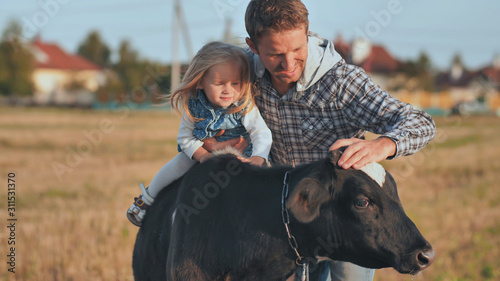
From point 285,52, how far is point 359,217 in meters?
1.24

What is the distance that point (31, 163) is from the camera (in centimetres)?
1767

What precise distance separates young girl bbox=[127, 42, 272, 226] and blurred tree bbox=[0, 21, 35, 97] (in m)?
53.9

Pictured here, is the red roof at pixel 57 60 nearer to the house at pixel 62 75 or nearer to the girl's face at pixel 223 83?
the house at pixel 62 75

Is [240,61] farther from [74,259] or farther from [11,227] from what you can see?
[11,227]

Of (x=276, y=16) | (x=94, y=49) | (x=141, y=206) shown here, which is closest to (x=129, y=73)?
(x=94, y=49)

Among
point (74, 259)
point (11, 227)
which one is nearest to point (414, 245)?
point (74, 259)

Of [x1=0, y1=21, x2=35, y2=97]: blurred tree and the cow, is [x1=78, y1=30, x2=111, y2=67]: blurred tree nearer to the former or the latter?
[x1=0, y1=21, x2=35, y2=97]: blurred tree

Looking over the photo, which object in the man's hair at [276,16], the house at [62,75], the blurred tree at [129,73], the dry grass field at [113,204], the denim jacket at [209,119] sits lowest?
the house at [62,75]

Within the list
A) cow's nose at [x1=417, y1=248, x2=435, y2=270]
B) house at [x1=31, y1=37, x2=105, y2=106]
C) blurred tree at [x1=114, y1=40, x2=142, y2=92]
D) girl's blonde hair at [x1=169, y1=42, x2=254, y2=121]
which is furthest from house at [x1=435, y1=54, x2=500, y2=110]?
cow's nose at [x1=417, y1=248, x2=435, y2=270]

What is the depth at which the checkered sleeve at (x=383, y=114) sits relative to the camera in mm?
3713

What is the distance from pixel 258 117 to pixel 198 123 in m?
0.46

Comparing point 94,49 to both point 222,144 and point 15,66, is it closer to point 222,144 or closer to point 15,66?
point 15,66

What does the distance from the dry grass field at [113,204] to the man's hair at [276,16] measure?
2789 mm

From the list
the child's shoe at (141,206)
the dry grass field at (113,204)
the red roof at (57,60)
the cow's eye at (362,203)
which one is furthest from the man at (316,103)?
the red roof at (57,60)
